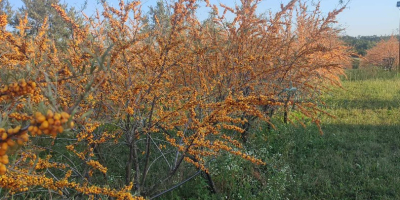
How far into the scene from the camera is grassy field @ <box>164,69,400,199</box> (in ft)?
11.9

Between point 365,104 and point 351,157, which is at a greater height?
point 351,157

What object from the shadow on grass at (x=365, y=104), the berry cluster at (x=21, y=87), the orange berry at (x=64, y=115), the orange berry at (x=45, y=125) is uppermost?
the berry cluster at (x=21, y=87)

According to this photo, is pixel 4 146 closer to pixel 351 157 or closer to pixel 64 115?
pixel 64 115

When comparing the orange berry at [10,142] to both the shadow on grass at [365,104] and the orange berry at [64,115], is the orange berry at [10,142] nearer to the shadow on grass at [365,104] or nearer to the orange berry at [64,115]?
the orange berry at [64,115]

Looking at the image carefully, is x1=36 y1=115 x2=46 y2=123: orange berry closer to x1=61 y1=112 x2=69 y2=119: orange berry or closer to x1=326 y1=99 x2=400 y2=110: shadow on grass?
x1=61 y1=112 x2=69 y2=119: orange berry

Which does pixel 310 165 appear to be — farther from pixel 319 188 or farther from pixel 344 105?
pixel 344 105

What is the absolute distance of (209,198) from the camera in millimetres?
3486

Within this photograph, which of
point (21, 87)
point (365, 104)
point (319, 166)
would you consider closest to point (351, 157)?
point (319, 166)

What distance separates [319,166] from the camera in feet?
14.5

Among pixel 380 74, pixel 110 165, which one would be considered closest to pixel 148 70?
pixel 110 165

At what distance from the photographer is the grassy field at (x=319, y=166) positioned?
3641 mm

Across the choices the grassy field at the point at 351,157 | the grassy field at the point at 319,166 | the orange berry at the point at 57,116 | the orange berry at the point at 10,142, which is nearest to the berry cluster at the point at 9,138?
the orange berry at the point at 10,142

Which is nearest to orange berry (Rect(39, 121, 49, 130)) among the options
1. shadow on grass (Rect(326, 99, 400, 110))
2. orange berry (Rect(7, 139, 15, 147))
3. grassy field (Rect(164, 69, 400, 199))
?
orange berry (Rect(7, 139, 15, 147))

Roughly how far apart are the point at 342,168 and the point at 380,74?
45.6ft
